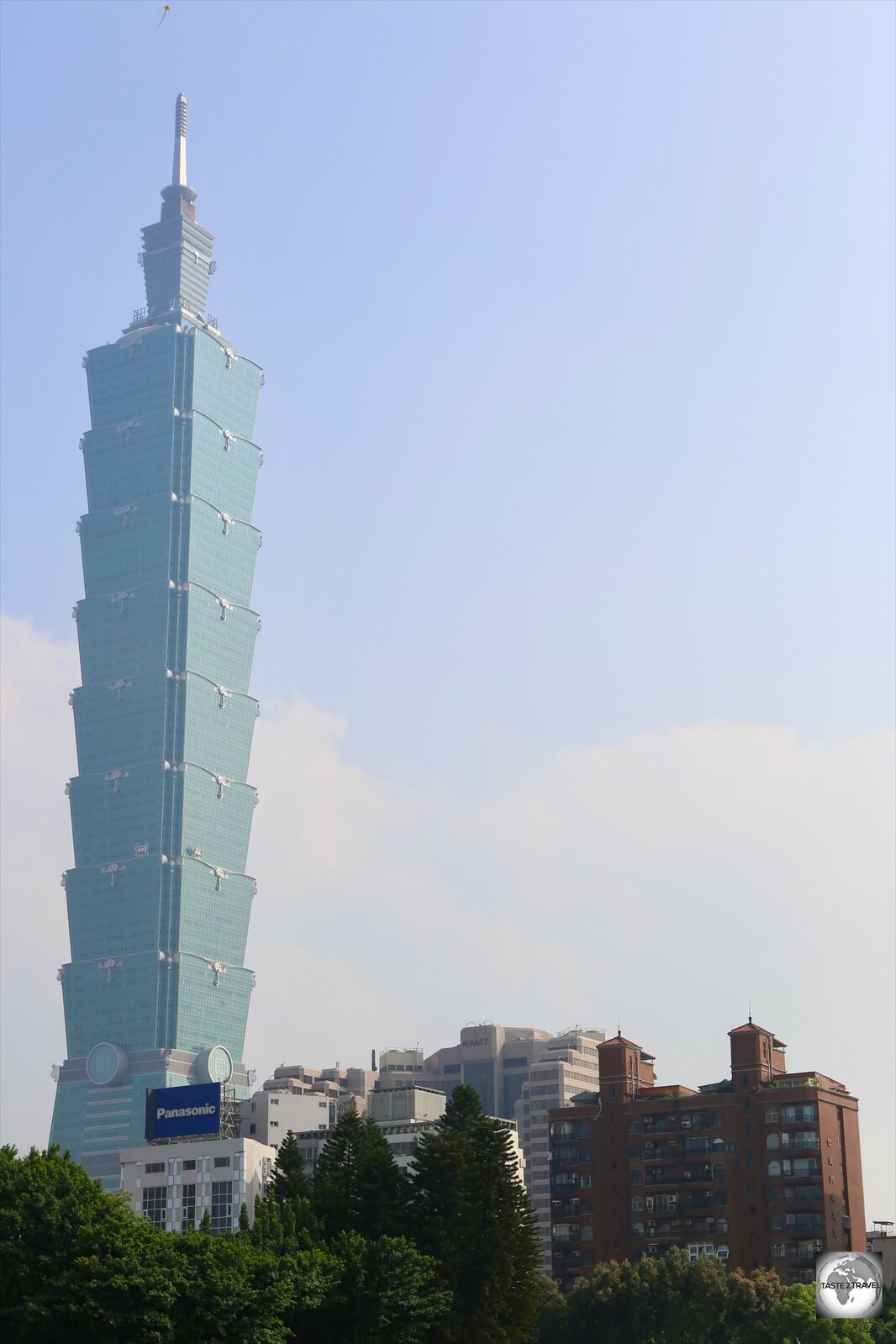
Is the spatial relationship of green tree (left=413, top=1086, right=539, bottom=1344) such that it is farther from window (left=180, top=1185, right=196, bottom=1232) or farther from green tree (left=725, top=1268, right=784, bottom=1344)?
window (left=180, top=1185, right=196, bottom=1232)

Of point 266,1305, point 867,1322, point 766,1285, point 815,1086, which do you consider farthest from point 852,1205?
point 266,1305

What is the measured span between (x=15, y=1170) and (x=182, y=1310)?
42.7ft

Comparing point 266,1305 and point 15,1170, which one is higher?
point 15,1170

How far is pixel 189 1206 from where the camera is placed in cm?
15812

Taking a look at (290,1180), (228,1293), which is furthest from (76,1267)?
(290,1180)

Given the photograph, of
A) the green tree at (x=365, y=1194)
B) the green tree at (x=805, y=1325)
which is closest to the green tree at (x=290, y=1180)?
the green tree at (x=365, y=1194)

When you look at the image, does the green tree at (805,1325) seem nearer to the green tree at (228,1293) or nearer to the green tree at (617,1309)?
the green tree at (617,1309)

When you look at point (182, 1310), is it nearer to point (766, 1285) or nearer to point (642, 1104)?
point (766, 1285)

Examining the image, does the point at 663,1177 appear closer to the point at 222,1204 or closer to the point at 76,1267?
the point at 222,1204

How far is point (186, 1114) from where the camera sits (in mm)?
165250

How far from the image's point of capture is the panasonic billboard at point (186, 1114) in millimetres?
163625

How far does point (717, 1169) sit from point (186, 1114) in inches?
2023

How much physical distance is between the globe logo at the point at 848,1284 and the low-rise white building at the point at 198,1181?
58.8 meters

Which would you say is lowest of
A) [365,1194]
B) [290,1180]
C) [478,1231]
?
[478,1231]
